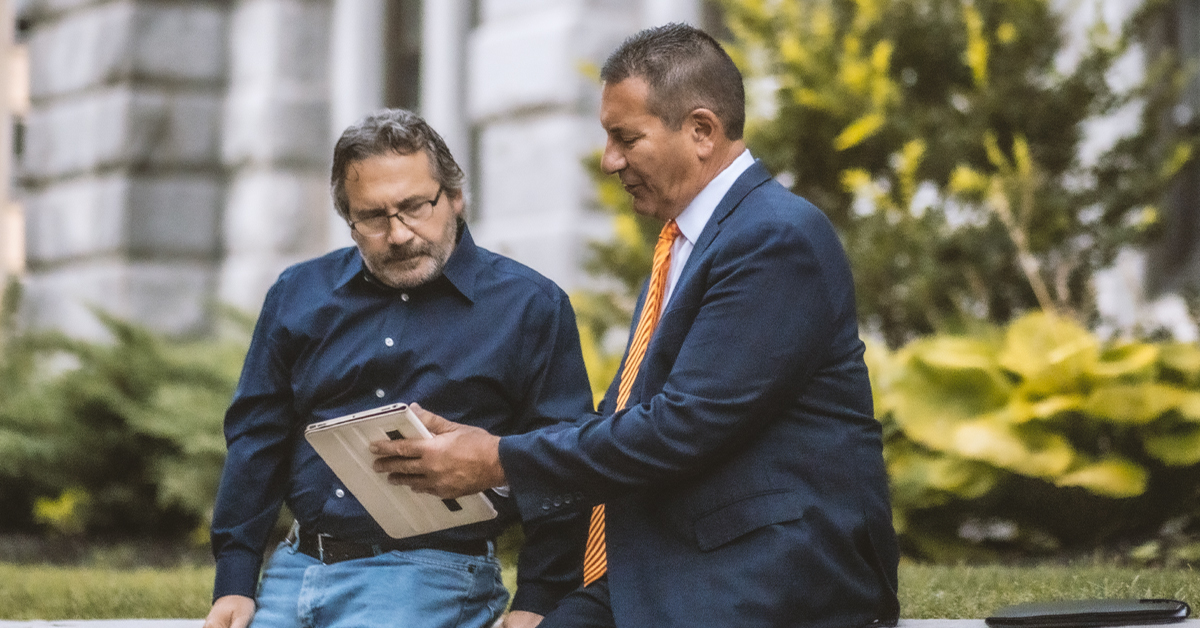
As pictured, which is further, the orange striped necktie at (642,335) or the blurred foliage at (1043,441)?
the blurred foliage at (1043,441)

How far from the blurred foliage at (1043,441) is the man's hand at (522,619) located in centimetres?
204

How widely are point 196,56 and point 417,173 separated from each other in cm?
665

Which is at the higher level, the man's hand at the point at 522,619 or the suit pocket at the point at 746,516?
the suit pocket at the point at 746,516

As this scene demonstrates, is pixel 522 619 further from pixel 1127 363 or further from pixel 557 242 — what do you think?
pixel 557 242

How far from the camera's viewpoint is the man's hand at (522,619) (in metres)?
2.62

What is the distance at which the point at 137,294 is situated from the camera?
8625 mm

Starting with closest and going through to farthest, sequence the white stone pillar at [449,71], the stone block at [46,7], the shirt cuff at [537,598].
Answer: the shirt cuff at [537,598] → the white stone pillar at [449,71] → the stone block at [46,7]

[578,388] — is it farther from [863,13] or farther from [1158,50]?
[1158,50]

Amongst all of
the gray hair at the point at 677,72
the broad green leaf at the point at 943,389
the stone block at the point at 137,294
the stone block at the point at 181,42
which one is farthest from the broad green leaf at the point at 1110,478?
the stone block at the point at 181,42

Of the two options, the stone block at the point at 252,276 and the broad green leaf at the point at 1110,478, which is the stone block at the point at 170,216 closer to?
the stone block at the point at 252,276

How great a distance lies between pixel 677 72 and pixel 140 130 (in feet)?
23.2

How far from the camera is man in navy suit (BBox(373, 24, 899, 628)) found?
7.20ft

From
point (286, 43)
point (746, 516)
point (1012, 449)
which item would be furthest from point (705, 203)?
point (286, 43)

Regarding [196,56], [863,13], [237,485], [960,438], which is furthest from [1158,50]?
[196,56]
